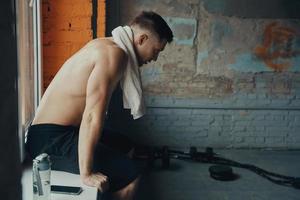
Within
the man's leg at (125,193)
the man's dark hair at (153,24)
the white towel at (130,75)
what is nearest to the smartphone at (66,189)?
the man's leg at (125,193)

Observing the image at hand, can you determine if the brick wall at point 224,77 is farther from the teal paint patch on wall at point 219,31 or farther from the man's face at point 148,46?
the man's face at point 148,46

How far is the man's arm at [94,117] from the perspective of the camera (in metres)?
2.08

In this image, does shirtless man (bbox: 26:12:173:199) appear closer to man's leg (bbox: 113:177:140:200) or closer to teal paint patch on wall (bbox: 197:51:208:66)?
man's leg (bbox: 113:177:140:200)

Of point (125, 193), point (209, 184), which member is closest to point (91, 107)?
point (125, 193)

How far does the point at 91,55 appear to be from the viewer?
89.2 inches

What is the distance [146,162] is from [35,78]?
1.52 m

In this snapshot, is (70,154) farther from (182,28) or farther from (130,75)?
(182,28)

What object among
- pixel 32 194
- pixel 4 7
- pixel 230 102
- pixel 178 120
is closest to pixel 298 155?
pixel 230 102

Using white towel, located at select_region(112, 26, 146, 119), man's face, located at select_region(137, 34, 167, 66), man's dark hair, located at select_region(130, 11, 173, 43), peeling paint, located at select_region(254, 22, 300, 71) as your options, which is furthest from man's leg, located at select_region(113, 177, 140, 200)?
peeling paint, located at select_region(254, 22, 300, 71)

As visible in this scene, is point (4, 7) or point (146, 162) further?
point (146, 162)

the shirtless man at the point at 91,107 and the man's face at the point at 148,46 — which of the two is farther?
the man's face at the point at 148,46

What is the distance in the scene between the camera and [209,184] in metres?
3.72

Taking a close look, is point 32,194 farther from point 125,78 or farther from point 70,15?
point 70,15

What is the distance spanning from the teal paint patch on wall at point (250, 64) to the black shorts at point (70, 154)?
111 inches
